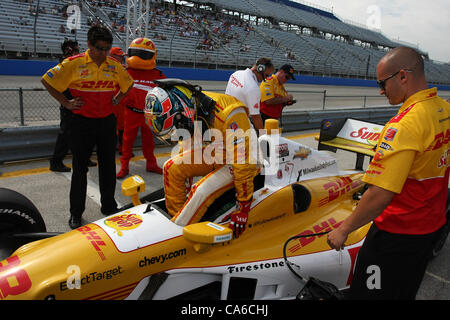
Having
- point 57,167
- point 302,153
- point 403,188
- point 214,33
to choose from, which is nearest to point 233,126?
point 302,153

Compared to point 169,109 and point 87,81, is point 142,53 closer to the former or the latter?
point 87,81

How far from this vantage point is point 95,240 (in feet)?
7.70

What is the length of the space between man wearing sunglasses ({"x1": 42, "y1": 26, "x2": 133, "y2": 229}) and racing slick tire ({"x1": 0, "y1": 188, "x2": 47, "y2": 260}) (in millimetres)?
1016

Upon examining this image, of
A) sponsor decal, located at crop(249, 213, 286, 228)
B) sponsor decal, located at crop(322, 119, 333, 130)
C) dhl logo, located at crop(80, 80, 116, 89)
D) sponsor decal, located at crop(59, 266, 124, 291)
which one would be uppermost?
dhl logo, located at crop(80, 80, 116, 89)

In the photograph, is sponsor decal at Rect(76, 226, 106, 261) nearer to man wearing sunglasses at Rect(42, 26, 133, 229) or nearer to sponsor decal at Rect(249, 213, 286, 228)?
sponsor decal at Rect(249, 213, 286, 228)

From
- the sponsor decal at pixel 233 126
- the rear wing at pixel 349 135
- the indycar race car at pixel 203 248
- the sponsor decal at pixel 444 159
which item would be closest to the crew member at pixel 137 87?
the indycar race car at pixel 203 248

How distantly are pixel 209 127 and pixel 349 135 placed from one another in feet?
6.64

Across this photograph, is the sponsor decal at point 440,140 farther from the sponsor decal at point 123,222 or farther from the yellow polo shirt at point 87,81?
the yellow polo shirt at point 87,81

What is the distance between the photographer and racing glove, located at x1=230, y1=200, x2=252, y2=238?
2.56 metres

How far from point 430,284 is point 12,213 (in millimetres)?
3601

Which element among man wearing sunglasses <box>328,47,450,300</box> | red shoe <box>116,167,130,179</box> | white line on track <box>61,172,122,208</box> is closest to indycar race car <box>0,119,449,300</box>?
man wearing sunglasses <box>328,47,450,300</box>

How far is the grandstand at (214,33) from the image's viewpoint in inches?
773

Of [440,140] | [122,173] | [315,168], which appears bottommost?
[122,173]

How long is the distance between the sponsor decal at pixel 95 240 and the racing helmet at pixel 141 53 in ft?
12.0
